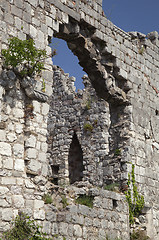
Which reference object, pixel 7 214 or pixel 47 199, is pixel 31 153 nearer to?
pixel 47 199

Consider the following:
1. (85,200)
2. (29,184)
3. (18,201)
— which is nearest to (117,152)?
(85,200)

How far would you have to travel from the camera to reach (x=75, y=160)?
49.2 ft

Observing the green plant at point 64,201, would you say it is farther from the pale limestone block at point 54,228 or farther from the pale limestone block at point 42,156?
the pale limestone block at point 42,156

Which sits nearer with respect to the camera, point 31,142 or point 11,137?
point 11,137

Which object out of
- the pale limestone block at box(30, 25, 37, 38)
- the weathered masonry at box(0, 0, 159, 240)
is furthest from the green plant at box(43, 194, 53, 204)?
the pale limestone block at box(30, 25, 37, 38)

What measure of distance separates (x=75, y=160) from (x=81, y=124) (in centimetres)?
144

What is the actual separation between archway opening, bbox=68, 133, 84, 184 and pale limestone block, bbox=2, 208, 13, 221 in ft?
25.3

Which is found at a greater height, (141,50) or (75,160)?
(141,50)

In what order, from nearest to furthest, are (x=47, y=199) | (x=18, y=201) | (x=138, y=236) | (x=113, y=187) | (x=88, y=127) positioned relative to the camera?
(x=18, y=201), (x=47, y=199), (x=138, y=236), (x=113, y=187), (x=88, y=127)

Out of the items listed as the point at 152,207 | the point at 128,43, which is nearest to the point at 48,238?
the point at 152,207

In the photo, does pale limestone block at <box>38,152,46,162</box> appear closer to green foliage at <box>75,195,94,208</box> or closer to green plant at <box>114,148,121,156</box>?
green foliage at <box>75,195,94,208</box>

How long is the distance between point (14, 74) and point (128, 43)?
466 cm

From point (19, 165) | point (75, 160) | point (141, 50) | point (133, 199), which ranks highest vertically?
point (141, 50)

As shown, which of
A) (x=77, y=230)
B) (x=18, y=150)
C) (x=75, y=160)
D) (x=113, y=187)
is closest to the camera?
(x=18, y=150)
